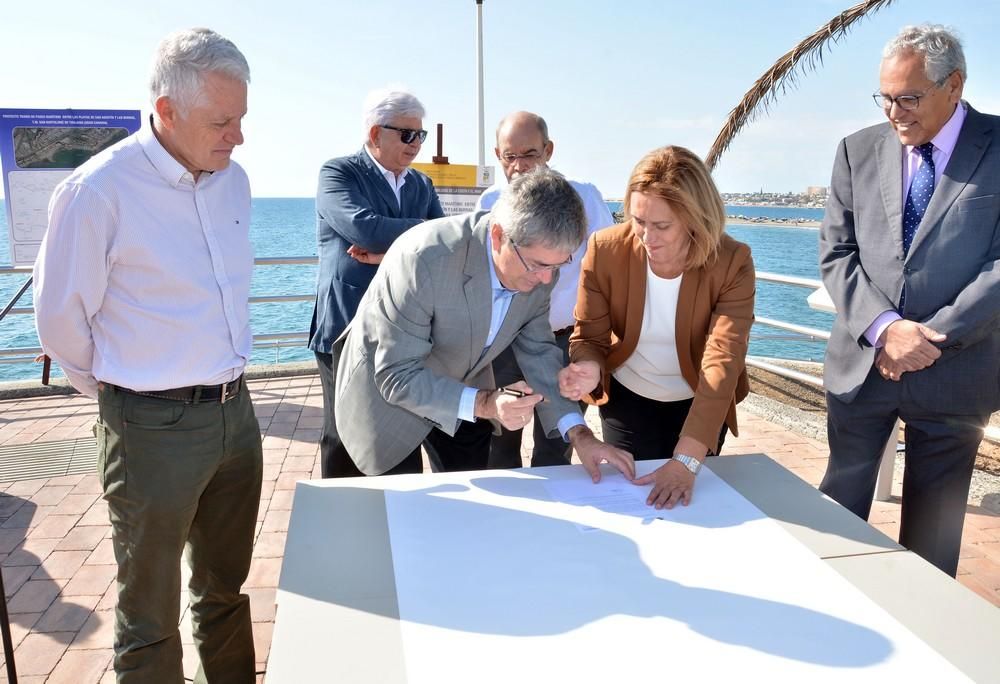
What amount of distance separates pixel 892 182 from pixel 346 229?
69.3 inches

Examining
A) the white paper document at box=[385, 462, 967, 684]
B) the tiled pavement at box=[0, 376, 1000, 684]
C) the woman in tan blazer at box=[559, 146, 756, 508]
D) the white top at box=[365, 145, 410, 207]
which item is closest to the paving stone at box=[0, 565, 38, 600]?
the tiled pavement at box=[0, 376, 1000, 684]

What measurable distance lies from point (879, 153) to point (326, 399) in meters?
1.98

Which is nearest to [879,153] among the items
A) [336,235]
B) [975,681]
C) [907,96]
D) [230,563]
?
[907,96]

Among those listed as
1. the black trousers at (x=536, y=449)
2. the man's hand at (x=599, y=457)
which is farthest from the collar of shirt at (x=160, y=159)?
the black trousers at (x=536, y=449)

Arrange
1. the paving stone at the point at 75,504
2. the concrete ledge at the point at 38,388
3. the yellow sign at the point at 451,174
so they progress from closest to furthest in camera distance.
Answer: the paving stone at the point at 75,504 → the yellow sign at the point at 451,174 → the concrete ledge at the point at 38,388

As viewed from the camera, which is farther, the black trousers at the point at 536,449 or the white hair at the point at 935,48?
the black trousers at the point at 536,449

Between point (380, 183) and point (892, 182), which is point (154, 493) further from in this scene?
point (892, 182)

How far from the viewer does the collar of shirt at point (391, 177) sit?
277cm

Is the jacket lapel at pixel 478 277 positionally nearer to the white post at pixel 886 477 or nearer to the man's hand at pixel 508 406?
the man's hand at pixel 508 406

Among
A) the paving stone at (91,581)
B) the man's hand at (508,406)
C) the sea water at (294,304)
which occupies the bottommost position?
Result: the sea water at (294,304)

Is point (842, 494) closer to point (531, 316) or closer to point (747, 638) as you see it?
point (531, 316)

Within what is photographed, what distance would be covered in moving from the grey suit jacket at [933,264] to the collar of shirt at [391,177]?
1567 millimetres

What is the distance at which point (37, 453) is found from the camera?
3.97 metres

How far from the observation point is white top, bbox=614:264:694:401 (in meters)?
2.03
